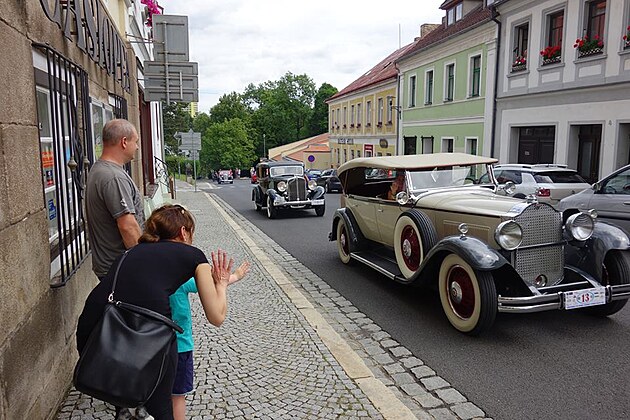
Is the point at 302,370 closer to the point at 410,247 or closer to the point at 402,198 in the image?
the point at 410,247

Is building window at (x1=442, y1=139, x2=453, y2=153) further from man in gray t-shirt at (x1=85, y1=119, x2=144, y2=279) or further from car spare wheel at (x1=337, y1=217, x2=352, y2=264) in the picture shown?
man in gray t-shirt at (x1=85, y1=119, x2=144, y2=279)

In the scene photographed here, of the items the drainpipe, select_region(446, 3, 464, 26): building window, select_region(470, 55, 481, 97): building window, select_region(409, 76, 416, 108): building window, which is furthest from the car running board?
select_region(409, 76, 416, 108): building window

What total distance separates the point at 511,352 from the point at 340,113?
132 ft

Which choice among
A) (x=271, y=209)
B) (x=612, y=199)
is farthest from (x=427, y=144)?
(x=612, y=199)

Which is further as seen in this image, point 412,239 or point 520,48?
point 520,48

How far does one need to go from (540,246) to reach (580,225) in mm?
465

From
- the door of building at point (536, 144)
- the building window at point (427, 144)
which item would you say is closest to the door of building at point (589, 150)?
the door of building at point (536, 144)

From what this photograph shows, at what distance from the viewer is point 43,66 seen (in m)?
3.39

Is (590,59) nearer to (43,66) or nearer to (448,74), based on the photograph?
(448,74)

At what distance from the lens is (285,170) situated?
1652cm

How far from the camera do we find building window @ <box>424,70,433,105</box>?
84.6ft

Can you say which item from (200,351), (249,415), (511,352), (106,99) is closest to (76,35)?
(106,99)

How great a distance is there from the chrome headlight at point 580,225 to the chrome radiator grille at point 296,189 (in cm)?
1074

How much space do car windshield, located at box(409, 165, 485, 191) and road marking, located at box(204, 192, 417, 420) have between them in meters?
2.03
